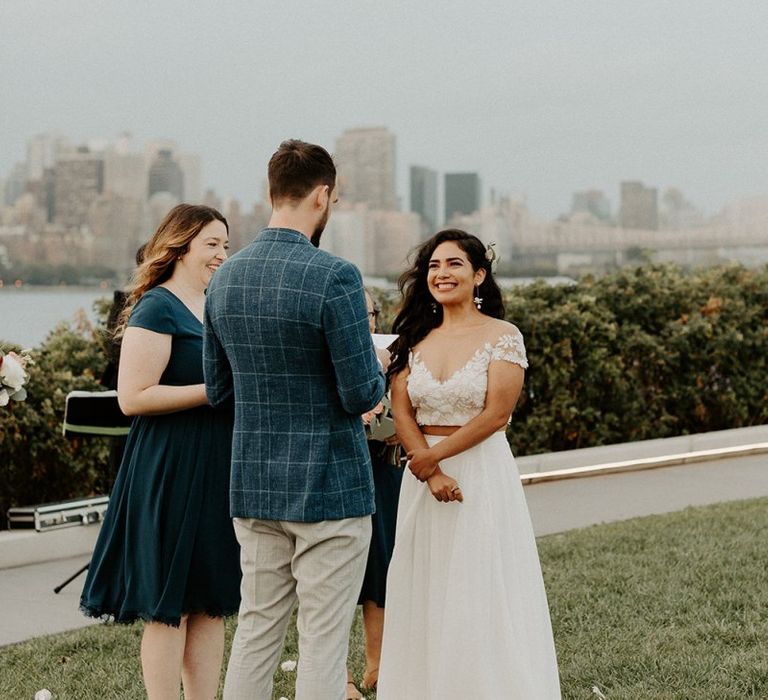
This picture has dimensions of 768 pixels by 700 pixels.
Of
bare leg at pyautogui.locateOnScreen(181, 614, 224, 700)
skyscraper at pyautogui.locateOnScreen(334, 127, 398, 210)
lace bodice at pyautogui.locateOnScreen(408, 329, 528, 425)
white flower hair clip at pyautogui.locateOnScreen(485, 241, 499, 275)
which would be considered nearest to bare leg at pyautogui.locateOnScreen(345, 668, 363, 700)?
bare leg at pyautogui.locateOnScreen(181, 614, 224, 700)

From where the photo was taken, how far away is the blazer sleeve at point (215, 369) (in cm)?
361

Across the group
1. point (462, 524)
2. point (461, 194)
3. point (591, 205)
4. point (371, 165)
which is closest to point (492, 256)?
point (462, 524)

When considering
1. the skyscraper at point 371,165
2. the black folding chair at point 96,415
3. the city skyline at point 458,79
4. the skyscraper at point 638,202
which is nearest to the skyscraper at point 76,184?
the skyscraper at point 371,165

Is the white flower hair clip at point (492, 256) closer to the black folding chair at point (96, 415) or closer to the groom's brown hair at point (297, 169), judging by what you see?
the groom's brown hair at point (297, 169)

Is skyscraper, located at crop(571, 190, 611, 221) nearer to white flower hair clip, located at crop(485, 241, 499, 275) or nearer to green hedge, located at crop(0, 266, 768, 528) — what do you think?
green hedge, located at crop(0, 266, 768, 528)

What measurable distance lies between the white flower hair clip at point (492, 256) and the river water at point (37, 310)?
4.59 m

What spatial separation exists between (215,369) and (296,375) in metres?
0.38

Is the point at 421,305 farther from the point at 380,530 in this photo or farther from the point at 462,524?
the point at 380,530

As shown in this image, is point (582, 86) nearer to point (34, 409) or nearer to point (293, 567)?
point (34, 409)

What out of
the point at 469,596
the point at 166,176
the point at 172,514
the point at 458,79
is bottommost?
the point at 469,596

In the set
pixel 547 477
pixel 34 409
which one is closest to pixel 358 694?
pixel 34 409

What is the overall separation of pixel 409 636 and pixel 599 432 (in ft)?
24.3

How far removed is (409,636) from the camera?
4.16 m

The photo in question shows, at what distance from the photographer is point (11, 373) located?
494 cm
